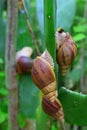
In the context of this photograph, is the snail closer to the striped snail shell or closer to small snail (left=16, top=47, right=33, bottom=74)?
the striped snail shell

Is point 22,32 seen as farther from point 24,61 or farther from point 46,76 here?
point 46,76

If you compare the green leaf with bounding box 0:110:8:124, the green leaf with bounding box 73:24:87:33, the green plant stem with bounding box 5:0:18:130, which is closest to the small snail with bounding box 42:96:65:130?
the green plant stem with bounding box 5:0:18:130

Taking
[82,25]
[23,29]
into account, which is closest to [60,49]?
[23,29]

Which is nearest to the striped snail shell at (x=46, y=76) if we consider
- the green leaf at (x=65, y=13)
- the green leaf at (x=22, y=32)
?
the green leaf at (x=65, y=13)

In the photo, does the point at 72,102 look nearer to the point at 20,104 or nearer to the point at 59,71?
the point at 59,71

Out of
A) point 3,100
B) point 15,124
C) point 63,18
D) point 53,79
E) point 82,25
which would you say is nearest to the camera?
point 53,79

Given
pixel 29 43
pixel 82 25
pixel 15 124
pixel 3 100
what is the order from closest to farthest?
pixel 15 124, pixel 29 43, pixel 3 100, pixel 82 25

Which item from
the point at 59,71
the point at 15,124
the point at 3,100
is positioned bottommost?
the point at 3,100
